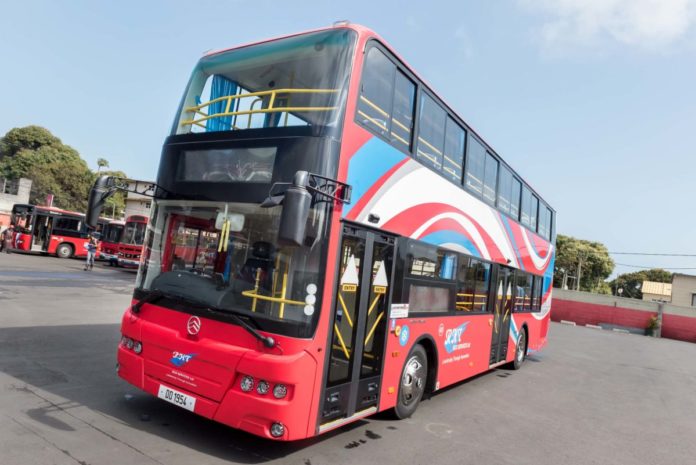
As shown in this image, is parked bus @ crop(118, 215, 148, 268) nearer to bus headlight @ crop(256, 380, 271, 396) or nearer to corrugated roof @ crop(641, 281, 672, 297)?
bus headlight @ crop(256, 380, 271, 396)

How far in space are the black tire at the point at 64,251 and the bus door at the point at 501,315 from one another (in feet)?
89.0

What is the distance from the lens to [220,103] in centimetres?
527

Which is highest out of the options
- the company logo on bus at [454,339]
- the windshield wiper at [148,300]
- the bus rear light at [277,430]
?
the windshield wiper at [148,300]

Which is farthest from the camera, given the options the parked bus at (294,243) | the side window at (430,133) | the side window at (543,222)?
the side window at (543,222)

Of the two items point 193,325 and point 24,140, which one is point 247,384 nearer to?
point 193,325

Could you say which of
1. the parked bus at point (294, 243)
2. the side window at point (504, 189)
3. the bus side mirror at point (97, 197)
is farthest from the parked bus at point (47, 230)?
the parked bus at point (294, 243)

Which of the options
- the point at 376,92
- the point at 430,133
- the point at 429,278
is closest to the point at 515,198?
the point at 430,133

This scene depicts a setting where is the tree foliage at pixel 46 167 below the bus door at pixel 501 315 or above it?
above

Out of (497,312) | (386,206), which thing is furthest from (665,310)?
(386,206)

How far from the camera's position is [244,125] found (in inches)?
195

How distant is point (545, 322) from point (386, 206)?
1042 centimetres

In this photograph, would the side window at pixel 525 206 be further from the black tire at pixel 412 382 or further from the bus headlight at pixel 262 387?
the bus headlight at pixel 262 387

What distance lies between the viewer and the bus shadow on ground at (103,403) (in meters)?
4.39

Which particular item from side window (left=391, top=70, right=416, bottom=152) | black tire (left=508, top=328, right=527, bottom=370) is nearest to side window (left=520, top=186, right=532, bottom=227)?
black tire (left=508, top=328, right=527, bottom=370)
